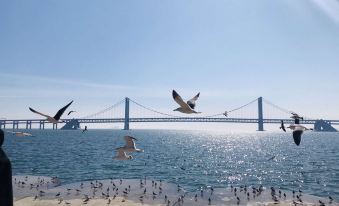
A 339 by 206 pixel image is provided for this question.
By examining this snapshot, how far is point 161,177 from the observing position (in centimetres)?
6838

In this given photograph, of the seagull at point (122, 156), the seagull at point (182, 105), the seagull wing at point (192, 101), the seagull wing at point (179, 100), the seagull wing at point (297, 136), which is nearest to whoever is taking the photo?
the seagull wing at point (179, 100)

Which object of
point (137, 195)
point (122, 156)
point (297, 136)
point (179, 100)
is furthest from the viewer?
point (137, 195)

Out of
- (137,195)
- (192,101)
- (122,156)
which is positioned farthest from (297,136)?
(137,195)

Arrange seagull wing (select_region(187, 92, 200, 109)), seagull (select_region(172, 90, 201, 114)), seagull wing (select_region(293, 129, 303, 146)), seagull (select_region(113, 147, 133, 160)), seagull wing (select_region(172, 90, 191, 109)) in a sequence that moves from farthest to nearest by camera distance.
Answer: seagull (select_region(113, 147, 133, 160)) → seagull wing (select_region(187, 92, 200, 109)) → seagull wing (select_region(293, 129, 303, 146)) → seagull (select_region(172, 90, 201, 114)) → seagull wing (select_region(172, 90, 191, 109))

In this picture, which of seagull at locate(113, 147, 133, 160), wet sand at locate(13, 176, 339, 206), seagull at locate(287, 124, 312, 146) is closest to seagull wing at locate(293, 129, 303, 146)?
seagull at locate(287, 124, 312, 146)

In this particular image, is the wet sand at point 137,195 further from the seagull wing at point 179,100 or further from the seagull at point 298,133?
the seagull wing at point 179,100

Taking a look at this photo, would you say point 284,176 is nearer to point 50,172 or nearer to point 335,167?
point 335,167

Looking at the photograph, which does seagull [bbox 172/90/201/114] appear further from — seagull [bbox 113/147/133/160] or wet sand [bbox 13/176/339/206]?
wet sand [bbox 13/176/339/206]

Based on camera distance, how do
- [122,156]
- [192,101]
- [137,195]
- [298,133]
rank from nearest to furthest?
1. [298,133]
2. [192,101]
3. [122,156]
4. [137,195]

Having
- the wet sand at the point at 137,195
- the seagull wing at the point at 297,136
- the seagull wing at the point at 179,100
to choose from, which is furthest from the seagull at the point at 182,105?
the wet sand at the point at 137,195

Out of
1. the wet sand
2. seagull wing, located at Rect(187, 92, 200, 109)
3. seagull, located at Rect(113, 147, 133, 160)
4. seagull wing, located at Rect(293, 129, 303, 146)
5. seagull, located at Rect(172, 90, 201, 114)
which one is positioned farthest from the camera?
the wet sand

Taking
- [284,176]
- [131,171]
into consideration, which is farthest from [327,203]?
[131,171]

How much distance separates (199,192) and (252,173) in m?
28.1

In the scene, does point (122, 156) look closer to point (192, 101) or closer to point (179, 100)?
point (192, 101)
